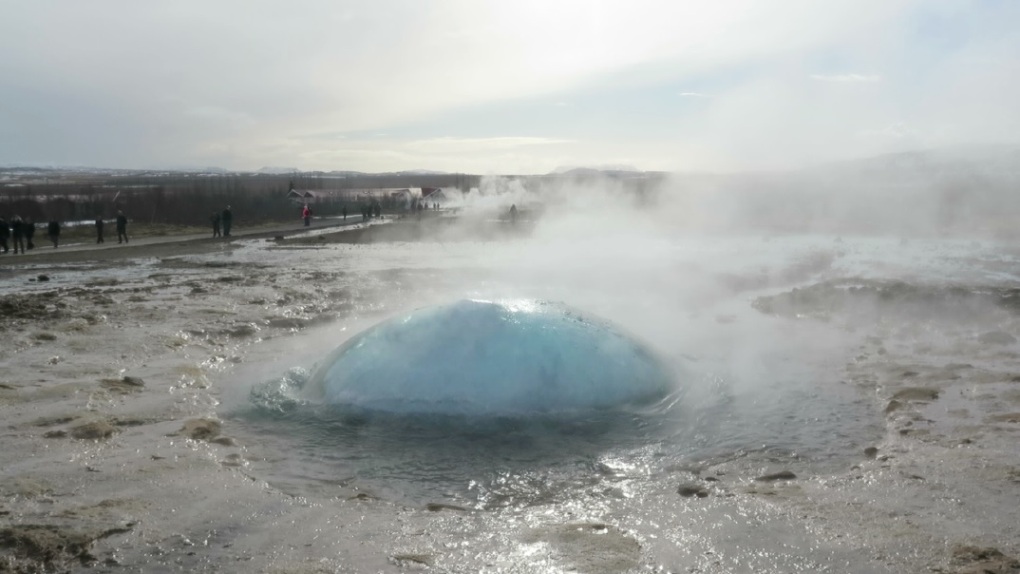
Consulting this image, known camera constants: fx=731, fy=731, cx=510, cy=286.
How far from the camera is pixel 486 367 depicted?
605 centimetres

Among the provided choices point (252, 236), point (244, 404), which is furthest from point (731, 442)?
point (252, 236)

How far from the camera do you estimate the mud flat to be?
369cm

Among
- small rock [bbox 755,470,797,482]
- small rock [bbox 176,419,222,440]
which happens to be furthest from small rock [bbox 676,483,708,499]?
small rock [bbox 176,419,222,440]

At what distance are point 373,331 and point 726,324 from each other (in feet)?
17.2

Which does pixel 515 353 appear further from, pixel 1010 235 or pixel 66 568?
pixel 1010 235

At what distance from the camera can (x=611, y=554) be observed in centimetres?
373

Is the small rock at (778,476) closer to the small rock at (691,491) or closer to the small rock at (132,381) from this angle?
the small rock at (691,491)

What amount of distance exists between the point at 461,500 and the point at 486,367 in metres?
1.69

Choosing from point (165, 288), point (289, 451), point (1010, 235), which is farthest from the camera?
point (1010, 235)

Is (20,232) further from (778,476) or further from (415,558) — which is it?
(778,476)

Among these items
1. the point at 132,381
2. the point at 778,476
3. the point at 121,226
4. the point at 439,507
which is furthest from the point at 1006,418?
the point at 121,226

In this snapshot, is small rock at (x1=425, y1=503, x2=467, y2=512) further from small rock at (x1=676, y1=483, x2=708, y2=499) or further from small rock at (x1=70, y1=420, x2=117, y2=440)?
small rock at (x1=70, y1=420, x2=117, y2=440)

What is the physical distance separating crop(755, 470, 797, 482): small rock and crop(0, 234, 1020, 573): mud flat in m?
0.02

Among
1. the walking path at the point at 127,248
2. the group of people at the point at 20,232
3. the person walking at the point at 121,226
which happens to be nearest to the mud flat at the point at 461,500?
the walking path at the point at 127,248
